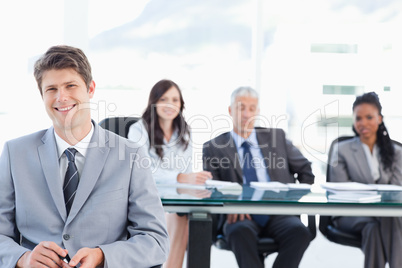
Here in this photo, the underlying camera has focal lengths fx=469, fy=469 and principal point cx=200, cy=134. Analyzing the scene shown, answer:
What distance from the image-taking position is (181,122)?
336 centimetres

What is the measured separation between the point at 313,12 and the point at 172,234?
3637mm

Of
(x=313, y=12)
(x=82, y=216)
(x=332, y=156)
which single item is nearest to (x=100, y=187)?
(x=82, y=216)

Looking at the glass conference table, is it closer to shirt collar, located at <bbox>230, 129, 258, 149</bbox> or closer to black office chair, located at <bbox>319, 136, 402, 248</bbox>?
black office chair, located at <bbox>319, 136, 402, 248</bbox>

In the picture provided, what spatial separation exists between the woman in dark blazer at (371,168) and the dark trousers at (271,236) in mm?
314

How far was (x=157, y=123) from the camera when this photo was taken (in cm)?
A: 331

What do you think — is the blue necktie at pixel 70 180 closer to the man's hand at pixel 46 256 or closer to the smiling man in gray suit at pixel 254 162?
the man's hand at pixel 46 256

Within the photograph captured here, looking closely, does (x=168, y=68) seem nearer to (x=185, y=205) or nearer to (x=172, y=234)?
(x=172, y=234)

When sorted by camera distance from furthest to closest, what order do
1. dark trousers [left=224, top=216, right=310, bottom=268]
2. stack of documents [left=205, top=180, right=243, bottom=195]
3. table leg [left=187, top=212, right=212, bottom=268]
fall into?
dark trousers [left=224, top=216, right=310, bottom=268]
stack of documents [left=205, top=180, right=243, bottom=195]
table leg [left=187, top=212, right=212, bottom=268]

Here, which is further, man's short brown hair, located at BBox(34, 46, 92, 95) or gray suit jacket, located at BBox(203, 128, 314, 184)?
gray suit jacket, located at BBox(203, 128, 314, 184)

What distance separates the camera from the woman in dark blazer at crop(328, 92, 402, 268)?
9.23ft

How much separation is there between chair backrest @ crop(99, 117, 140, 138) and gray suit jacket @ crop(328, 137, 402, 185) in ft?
4.62

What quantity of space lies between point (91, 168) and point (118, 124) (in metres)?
1.73

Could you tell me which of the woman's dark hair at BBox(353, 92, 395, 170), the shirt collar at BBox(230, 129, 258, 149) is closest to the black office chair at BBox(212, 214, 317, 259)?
the shirt collar at BBox(230, 129, 258, 149)

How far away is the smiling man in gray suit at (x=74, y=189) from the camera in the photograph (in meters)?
1.44
